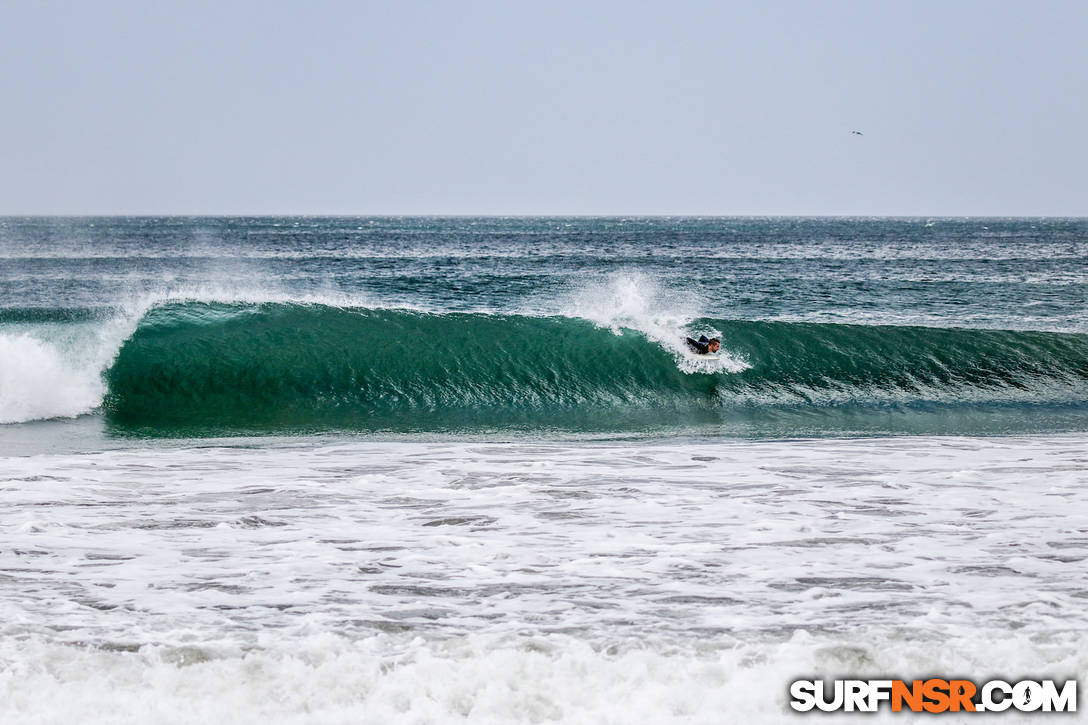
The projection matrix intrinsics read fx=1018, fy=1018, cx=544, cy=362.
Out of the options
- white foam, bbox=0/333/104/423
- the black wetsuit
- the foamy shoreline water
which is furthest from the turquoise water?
the foamy shoreline water

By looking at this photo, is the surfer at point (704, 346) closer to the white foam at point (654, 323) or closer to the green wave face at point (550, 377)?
the white foam at point (654, 323)

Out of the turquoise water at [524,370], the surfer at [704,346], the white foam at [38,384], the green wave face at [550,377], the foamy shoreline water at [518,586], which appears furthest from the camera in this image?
the surfer at [704,346]

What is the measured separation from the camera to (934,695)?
4.53 m

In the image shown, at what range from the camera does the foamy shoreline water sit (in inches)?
182

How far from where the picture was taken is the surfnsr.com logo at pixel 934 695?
14.6ft

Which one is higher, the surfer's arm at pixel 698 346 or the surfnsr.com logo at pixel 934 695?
the surfer's arm at pixel 698 346

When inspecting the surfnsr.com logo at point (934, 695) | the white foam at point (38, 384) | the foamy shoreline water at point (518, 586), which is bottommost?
the surfnsr.com logo at point (934, 695)

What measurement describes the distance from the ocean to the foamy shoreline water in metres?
0.02

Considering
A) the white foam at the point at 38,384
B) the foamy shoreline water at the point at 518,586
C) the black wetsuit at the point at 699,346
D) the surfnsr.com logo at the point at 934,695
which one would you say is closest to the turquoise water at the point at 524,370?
the white foam at the point at 38,384

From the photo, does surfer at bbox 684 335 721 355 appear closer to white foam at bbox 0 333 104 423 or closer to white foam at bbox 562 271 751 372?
white foam at bbox 562 271 751 372

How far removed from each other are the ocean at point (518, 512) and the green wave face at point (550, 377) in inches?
2.7

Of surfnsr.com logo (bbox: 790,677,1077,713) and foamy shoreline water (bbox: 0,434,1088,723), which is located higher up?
foamy shoreline water (bbox: 0,434,1088,723)

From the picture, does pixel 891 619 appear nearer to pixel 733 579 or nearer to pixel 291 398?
pixel 733 579

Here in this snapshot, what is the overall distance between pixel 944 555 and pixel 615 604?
87.9 inches
